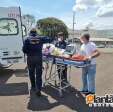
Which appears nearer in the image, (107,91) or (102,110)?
(102,110)

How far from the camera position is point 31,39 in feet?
35.5

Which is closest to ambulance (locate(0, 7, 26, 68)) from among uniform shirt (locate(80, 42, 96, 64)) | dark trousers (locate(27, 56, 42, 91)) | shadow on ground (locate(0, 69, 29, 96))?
shadow on ground (locate(0, 69, 29, 96))

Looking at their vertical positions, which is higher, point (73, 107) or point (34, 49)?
point (34, 49)

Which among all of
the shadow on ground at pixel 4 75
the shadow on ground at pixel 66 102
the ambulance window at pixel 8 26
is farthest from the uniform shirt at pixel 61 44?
the ambulance window at pixel 8 26

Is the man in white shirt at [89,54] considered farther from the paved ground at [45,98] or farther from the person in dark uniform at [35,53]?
the person in dark uniform at [35,53]

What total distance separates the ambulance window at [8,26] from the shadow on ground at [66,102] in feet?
17.2

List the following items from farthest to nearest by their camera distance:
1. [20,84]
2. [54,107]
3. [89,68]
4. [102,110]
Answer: [20,84]
[89,68]
[54,107]
[102,110]

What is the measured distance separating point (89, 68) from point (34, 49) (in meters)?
1.70

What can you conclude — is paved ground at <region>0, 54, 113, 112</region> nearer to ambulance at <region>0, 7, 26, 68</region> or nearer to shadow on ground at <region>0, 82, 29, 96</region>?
shadow on ground at <region>0, 82, 29, 96</region>

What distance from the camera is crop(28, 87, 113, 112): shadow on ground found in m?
9.28

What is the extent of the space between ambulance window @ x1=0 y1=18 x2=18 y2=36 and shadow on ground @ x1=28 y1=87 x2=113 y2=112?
17.2 feet

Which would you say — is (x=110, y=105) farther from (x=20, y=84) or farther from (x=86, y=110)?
(x=20, y=84)

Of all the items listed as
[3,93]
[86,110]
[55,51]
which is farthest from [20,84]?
[86,110]

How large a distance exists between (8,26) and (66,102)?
7018 millimetres
